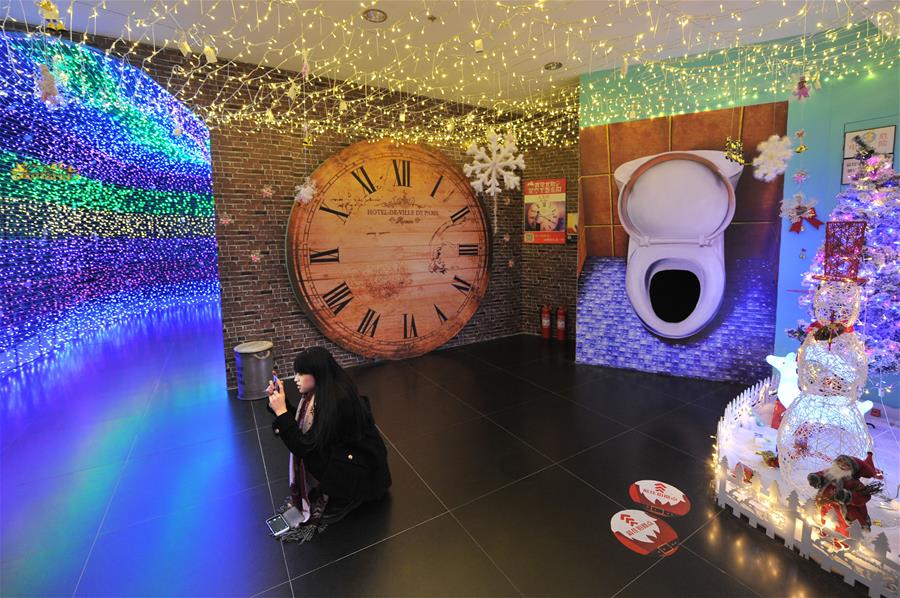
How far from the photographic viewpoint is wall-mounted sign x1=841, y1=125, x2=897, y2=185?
373 cm

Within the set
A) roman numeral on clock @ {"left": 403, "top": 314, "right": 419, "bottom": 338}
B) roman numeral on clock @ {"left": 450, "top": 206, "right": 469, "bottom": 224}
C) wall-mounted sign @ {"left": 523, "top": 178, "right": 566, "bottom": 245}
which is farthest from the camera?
wall-mounted sign @ {"left": 523, "top": 178, "right": 566, "bottom": 245}

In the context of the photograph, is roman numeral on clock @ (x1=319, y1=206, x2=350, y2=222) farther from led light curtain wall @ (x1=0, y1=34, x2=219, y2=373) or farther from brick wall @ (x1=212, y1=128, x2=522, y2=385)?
led light curtain wall @ (x1=0, y1=34, x2=219, y2=373)

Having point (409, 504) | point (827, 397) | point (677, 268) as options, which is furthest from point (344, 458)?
point (677, 268)

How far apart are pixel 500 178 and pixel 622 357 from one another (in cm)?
337

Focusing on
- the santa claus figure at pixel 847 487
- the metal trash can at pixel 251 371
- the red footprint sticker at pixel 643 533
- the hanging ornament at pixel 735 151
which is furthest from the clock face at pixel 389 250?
the santa claus figure at pixel 847 487

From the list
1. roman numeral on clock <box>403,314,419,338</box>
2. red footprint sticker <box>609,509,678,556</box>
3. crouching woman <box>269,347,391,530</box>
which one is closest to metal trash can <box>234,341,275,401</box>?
roman numeral on clock <box>403,314,419,338</box>

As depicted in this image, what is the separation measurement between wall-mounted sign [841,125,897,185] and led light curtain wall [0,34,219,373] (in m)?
6.30

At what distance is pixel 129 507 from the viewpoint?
266 centimetres

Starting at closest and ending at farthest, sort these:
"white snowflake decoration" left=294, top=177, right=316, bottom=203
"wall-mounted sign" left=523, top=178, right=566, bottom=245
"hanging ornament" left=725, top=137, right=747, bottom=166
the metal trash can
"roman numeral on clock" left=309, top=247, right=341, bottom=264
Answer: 1. "hanging ornament" left=725, top=137, right=747, bottom=166
2. the metal trash can
3. "white snowflake decoration" left=294, top=177, right=316, bottom=203
4. "roman numeral on clock" left=309, top=247, right=341, bottom=264
5. "wall-mounted sign" left=523, top=178, right=566, bottom=245

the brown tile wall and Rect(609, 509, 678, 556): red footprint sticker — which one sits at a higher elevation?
the brown tile wall

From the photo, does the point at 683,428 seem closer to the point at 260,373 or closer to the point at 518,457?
the point at 518,457

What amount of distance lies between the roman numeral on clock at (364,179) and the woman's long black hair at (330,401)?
3516 mm

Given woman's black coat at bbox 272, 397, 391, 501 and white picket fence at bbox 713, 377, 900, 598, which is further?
woman's black coat at bbox 272, 397, 391, 501

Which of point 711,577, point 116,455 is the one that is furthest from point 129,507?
point 711,577
